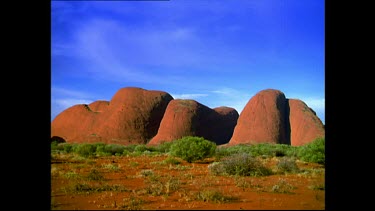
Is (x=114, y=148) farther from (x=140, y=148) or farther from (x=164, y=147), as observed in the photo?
(x=164, y=147)

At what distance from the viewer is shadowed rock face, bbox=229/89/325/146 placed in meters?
18.8

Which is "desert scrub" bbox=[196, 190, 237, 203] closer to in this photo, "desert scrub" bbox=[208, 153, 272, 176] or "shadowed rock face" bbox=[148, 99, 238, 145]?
"desert scrub" bbox=[208, 153, 272, 176]

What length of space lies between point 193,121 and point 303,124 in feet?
24.7

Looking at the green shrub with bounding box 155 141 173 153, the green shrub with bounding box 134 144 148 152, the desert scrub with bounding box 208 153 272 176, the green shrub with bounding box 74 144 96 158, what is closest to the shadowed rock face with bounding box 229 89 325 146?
the green shrub with bounding box 155 141 173 153

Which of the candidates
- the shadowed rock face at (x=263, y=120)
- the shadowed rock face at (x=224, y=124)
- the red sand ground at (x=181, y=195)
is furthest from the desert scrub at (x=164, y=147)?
the red sand ground at (x=181, y=195)

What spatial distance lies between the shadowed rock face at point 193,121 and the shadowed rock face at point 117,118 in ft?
1.48

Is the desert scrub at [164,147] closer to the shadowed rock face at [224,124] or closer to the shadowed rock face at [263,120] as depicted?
the shadowed rock face at [224,124]

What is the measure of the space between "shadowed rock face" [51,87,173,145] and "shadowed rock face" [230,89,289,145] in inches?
210

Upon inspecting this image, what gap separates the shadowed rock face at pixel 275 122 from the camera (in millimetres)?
18781
